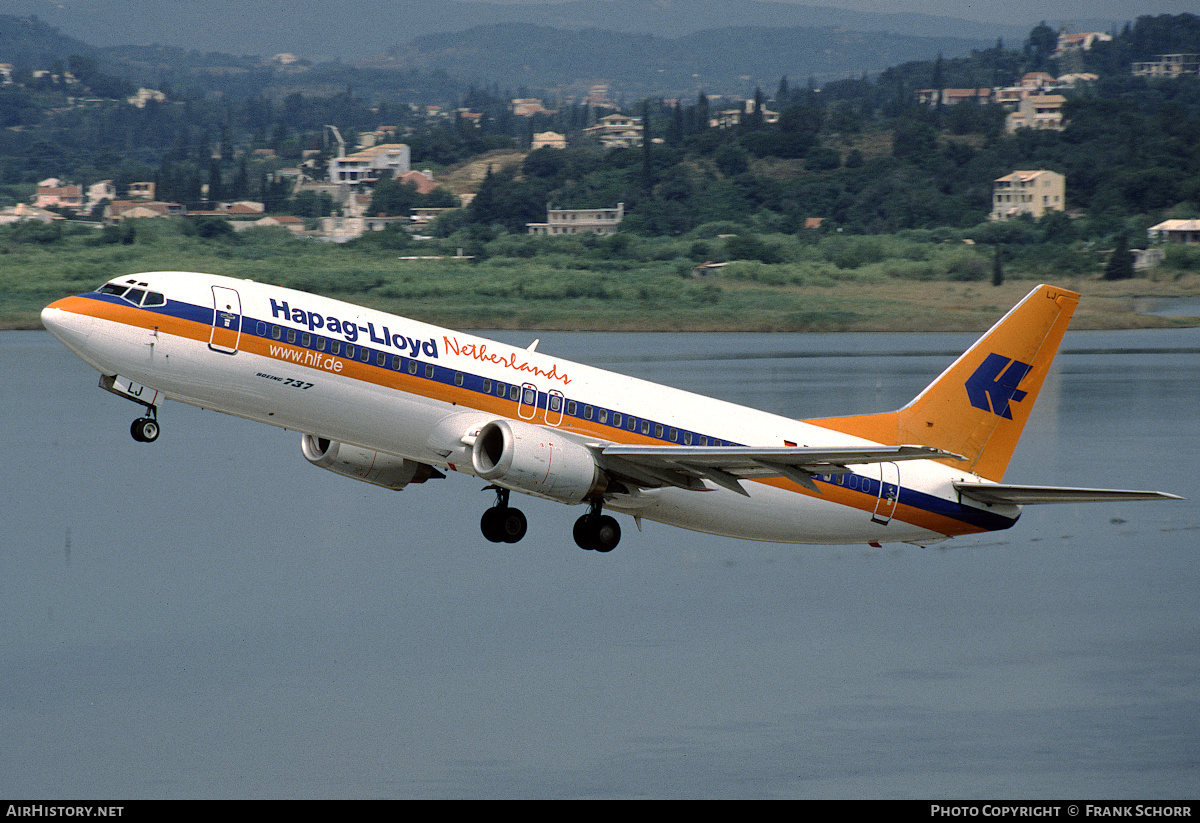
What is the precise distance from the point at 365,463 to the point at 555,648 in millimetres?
39742

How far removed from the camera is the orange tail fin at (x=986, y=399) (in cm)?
4978

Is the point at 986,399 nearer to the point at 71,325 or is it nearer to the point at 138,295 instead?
the point at 138,295

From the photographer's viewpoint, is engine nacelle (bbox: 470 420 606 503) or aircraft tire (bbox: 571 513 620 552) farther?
aircraft tire (bbox: 571 513 620 552)

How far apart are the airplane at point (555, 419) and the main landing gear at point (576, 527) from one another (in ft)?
0.23

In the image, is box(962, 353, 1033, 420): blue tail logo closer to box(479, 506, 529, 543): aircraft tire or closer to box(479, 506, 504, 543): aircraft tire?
box(479, 506, 529, 543): aircraft tire

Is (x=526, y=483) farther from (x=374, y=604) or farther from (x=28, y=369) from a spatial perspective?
(x=28, y=369)

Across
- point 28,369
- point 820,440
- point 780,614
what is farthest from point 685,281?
point 820,440

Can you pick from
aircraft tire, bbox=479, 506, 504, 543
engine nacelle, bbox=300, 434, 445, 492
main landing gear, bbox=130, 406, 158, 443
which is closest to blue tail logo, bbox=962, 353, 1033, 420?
aircraft tire, bbox=479, 506, 504, 543

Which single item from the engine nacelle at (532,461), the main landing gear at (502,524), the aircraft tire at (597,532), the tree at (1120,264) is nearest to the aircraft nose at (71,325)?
the engine nacelle at (532,461)

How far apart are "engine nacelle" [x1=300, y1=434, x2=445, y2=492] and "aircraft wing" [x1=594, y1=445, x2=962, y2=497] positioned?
19.2 ft

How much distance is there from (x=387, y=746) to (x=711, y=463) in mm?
35920

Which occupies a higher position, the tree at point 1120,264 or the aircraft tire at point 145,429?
the aircraft tire at point 145,429

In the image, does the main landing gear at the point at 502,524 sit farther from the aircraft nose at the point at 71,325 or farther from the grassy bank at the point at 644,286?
the grassy bank at the point at 644,286

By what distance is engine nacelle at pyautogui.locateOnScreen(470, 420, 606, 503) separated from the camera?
39.8 m
